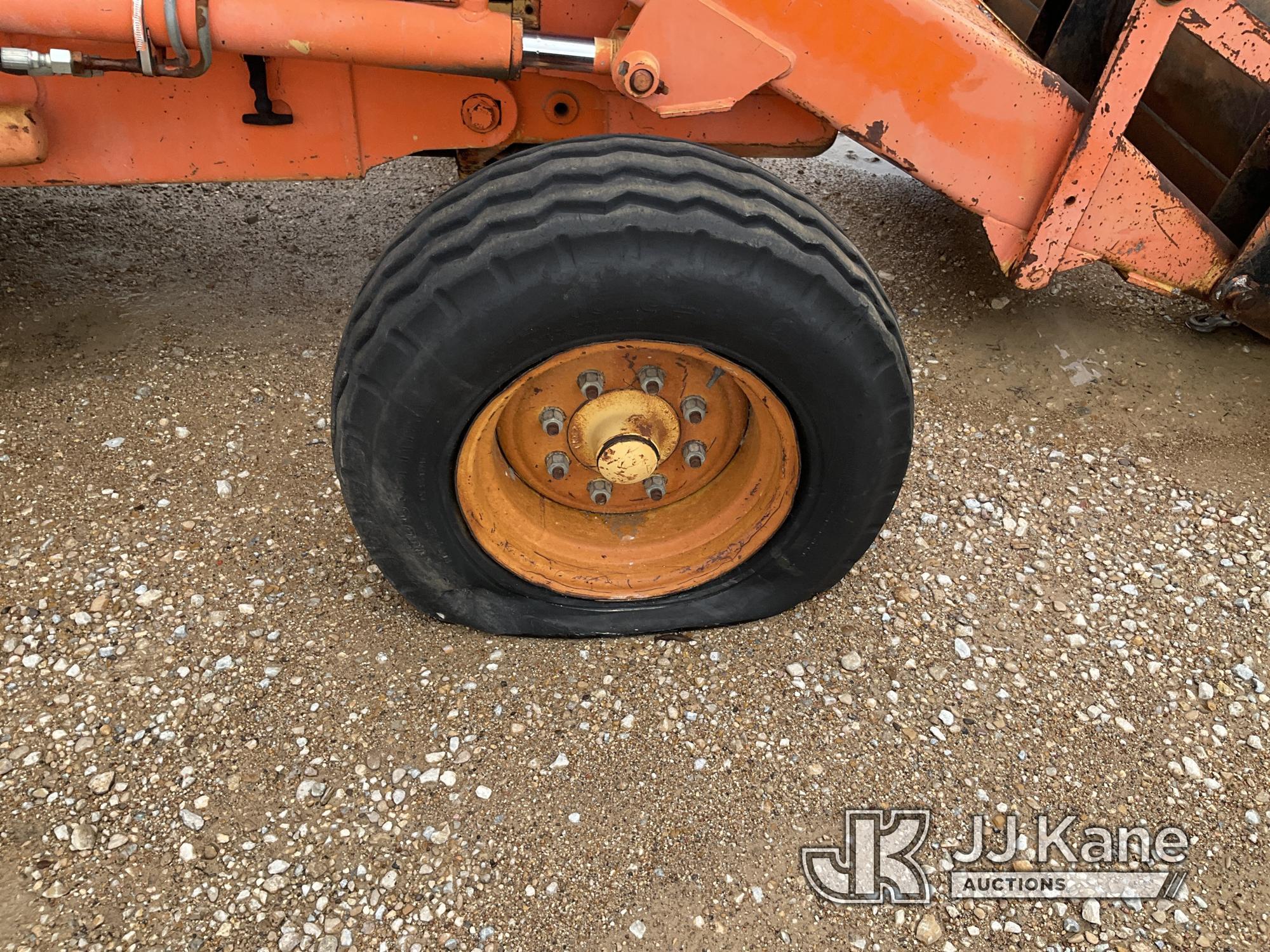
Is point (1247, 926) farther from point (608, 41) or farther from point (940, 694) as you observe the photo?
point (608, 41)

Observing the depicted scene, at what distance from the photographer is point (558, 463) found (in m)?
2.30

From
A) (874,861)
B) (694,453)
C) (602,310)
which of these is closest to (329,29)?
(602,310)

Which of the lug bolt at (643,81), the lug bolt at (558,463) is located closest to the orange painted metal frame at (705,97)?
the lug bolt at (643,81)

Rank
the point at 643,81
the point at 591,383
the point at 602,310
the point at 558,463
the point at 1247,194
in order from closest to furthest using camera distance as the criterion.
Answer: the point at 602,310 → the point at 643,81 → the point at 591,383 → the point at 558,463 → the point at 1247,194

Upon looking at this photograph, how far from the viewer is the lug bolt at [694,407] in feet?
7.37

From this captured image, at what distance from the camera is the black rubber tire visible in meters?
1.80

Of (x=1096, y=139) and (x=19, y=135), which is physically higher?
(x=1096, y=139)

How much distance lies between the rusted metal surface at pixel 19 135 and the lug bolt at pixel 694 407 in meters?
1.64

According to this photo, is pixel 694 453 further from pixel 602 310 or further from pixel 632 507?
pixel 602 310

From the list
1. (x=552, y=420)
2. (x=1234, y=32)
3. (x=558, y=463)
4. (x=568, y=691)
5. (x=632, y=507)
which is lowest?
(x=568, y=691)

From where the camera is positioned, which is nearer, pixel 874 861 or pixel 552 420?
pixel 874 861

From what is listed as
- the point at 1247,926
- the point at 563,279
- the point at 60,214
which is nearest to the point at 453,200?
the point at 563,279

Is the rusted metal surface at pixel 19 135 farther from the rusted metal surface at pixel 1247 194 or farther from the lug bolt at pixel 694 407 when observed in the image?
the rusted metal surface at pixel 1247 194

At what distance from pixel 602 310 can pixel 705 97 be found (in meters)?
0.62
